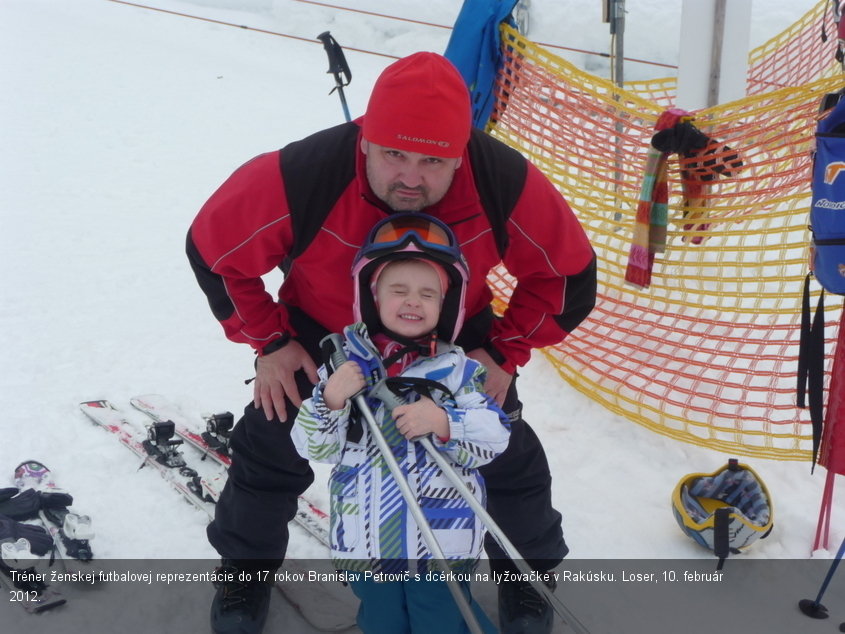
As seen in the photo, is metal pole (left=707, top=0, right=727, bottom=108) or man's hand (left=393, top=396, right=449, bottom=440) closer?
man's hand (left=393, top=396, right=449, bottom=440)

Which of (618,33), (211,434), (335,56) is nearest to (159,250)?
(335,56)

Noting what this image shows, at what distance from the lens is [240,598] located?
8.11 feet

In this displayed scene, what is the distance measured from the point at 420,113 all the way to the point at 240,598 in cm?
149

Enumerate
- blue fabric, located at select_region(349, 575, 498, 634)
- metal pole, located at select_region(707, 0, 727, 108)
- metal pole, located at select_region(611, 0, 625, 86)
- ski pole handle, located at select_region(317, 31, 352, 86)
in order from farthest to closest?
1. metal pole, located at select_region(611, 0, 625, 86)
2. ski pole handle, located at select_region(317, 31, 352, 86)
3. metal pole, located at select_region(707, 0, 727, 108)
4. blue fabric, located at select_region(349, 575, 498, 634)

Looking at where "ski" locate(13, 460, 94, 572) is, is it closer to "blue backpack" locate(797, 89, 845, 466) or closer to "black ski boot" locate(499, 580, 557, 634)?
"black ski boot" locate(499, 580, 557, 634)

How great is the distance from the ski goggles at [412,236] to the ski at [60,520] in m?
1.47

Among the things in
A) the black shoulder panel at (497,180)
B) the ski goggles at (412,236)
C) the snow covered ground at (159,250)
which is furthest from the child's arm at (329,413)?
the snow covered ground at (159,250)

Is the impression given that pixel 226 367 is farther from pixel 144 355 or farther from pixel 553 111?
pixel 553 111

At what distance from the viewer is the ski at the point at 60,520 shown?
106 inches

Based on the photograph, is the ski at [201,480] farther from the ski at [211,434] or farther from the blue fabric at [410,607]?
the blue fabric at [410,607]

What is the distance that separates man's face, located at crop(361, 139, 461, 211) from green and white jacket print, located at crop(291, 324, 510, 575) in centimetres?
33

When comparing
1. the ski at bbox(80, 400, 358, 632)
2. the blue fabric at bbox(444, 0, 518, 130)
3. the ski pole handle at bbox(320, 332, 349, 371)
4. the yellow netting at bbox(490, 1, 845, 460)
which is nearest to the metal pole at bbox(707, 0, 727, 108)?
the yellow netting at bbox(490, 1, 845, 460)

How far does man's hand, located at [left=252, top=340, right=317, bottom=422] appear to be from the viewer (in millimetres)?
2309

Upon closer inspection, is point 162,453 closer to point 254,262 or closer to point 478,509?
point 254,262
